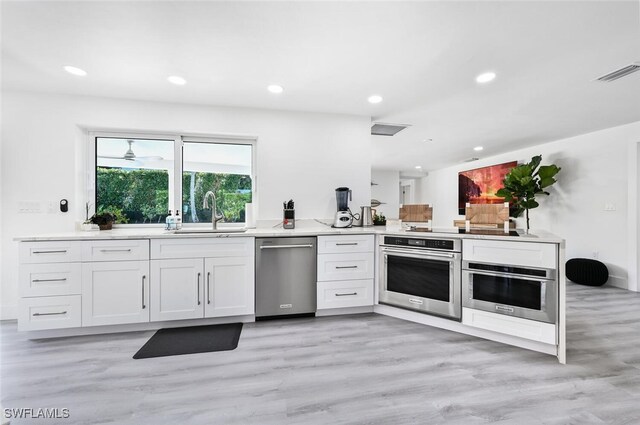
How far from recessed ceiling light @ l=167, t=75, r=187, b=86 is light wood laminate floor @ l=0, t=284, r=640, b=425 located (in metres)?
2.42

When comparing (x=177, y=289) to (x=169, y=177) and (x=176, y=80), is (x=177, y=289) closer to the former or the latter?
(x=169, y=177)

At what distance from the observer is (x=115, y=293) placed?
247cm

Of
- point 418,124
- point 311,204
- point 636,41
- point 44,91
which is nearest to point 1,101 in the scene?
point 44,91

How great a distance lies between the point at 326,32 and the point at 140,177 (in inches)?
106

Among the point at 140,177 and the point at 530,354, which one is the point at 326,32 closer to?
the point at 140,177

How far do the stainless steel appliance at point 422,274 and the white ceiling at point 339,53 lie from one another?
1.62 m

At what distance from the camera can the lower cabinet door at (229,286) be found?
2.64 m

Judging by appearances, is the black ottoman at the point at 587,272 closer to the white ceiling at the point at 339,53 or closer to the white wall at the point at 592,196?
the white wall at the point at 592,196

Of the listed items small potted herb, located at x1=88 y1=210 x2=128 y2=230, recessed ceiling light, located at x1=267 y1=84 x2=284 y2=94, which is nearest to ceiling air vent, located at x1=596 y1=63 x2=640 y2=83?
recessed ceiling light, located at x1=267 y1=84 x2=284 y2=94

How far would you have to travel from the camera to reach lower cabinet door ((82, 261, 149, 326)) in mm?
2422

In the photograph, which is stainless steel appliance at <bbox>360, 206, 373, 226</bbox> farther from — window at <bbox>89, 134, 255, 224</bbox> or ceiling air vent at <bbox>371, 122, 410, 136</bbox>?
window at <bbox>89, 134, 255, 224</bbox>

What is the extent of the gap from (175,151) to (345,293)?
8.65 feet

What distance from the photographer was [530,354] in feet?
7.11

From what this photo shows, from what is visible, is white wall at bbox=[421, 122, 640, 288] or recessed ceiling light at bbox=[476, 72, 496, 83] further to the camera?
white wall at bbox=[421, 122, 640, 288]
